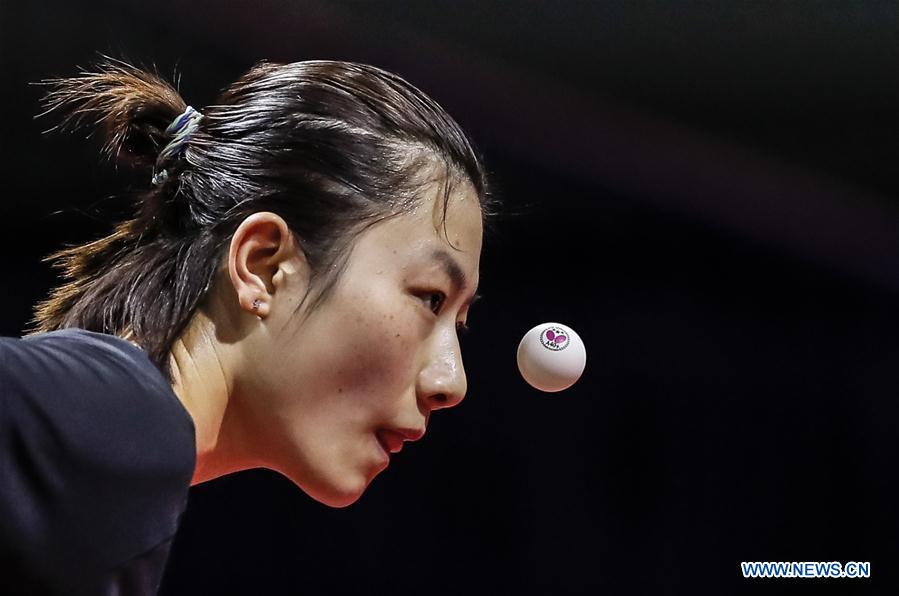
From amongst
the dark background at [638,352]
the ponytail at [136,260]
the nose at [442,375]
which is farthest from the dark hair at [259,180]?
the dark background at [638,352]

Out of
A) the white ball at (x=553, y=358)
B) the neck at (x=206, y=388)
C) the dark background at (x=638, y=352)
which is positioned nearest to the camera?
the neck at (x=206, y=388)

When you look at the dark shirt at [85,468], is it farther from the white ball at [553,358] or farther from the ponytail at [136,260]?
the white ball at [553,358]

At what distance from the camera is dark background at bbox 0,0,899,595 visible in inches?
111

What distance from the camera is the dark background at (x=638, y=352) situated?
2.82 metres

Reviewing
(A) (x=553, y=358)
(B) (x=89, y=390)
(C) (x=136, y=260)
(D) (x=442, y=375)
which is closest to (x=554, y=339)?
(A) (x=553, y=358)

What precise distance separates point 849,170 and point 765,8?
0.72 metres

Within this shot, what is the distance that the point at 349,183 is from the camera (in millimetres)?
1052

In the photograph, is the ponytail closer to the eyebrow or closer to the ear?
the ear

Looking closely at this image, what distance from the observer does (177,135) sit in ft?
3.74

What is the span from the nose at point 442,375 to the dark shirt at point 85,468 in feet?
1.11

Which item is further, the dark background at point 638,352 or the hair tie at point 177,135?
the dark background at point 638,352

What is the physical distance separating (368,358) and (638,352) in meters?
2.16

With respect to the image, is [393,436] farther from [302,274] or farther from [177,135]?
[177,135]

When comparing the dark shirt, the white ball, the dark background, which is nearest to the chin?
the dark shirt
